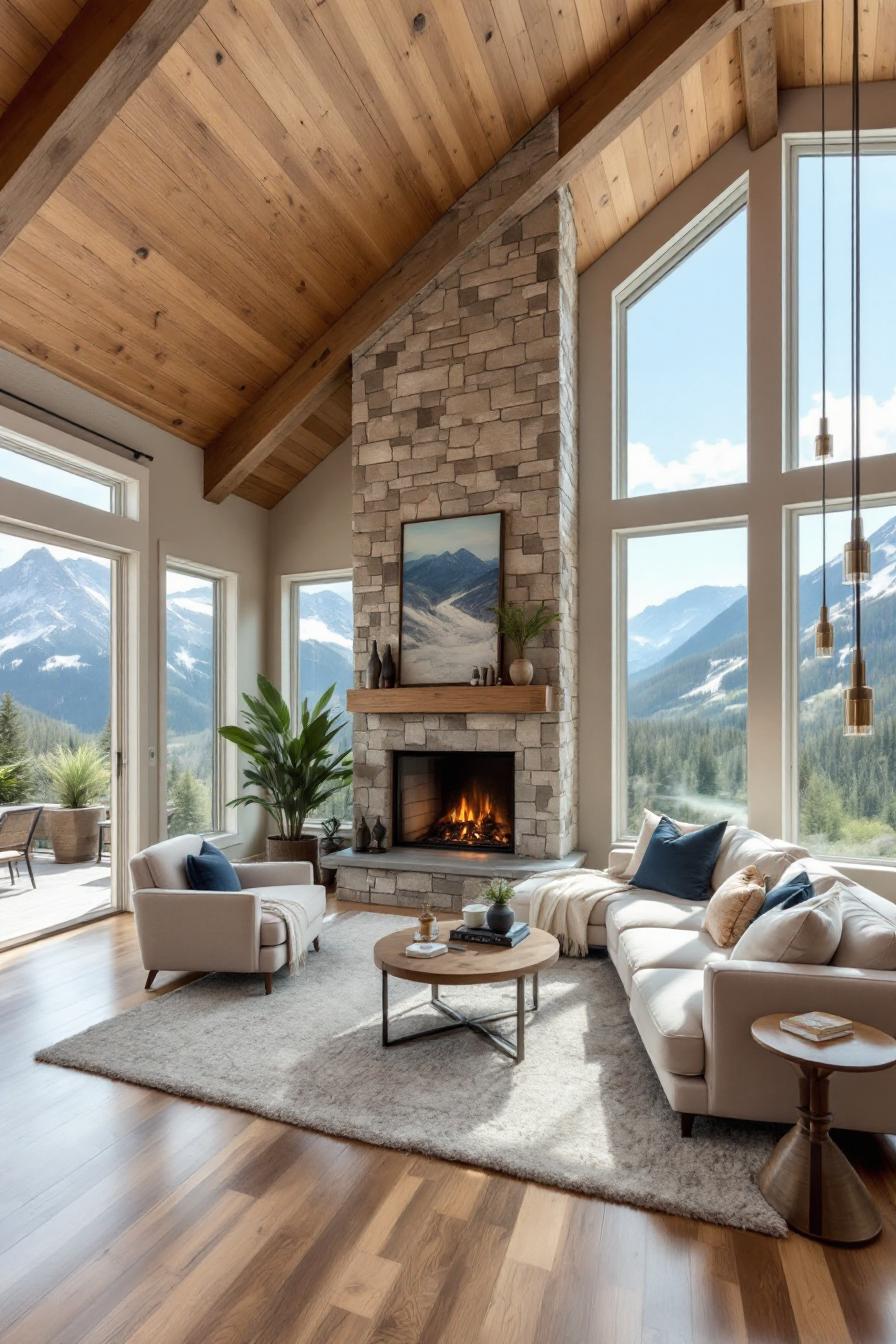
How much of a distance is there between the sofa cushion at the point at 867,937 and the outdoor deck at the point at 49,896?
4.49 metres

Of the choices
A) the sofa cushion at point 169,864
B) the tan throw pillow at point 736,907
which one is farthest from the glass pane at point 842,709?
the sofa cushion at point 169,864

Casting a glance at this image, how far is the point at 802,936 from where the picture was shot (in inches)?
108

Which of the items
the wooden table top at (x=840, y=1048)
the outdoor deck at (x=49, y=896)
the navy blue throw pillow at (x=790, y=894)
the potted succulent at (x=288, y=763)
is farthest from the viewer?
the potted succulent at (x=288, y=763)

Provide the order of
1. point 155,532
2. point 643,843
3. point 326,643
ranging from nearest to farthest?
point 643,843 < point 155,532 < point 326,643

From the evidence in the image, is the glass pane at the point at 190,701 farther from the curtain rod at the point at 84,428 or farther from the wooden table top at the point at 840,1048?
the wooden table top at the point at 840,1048

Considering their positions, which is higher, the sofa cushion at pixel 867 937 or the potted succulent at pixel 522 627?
the potted succulent at pixel 522 627

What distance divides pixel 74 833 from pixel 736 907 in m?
4.23

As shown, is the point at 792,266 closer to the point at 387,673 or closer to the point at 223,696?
the point at 387,673

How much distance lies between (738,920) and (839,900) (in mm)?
585

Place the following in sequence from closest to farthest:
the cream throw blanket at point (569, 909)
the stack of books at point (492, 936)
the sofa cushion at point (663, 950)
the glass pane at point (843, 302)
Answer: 1. the sofa cushion at point (663, 950)
2. the stack of books at point (492, 936)
3. the cream throw blanket at point (569, 909)
4. the glass pane at point (843, 302)

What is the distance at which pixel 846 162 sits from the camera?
18.7 feet

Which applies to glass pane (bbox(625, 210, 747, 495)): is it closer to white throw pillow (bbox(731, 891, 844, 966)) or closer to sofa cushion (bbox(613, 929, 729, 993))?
sofa cushion (bbox(613, 929, 729, 993))

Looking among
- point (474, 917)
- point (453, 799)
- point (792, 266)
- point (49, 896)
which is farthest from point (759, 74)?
point (49, 896)

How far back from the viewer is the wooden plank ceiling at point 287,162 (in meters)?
4.15
